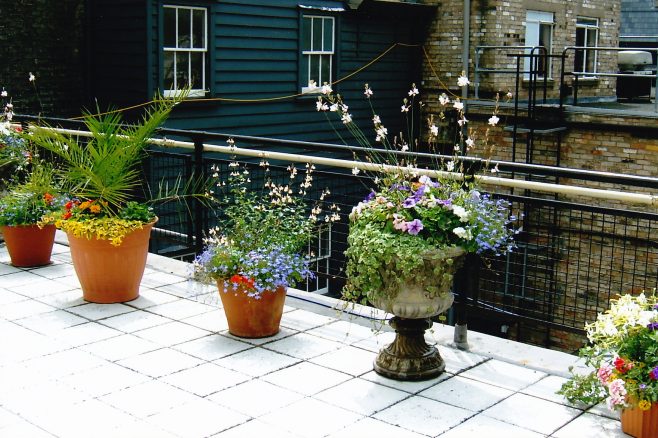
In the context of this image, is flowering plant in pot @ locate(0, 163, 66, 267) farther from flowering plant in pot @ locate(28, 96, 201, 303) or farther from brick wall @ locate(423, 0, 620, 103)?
brick wall @ locate(423, 0, 620, 103)

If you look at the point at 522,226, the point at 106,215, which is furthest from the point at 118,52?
the point at 522,226

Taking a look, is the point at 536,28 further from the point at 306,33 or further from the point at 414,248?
the point at 414,248

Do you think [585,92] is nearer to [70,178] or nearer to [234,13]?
[234,13]

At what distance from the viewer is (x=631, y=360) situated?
13.1ft

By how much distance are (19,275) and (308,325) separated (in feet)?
9.30

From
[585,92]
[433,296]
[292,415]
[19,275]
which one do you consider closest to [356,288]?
[433,296]

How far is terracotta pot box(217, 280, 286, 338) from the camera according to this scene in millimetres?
5402

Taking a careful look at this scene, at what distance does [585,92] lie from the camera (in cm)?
1705

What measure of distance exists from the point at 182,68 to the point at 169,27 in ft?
2.01

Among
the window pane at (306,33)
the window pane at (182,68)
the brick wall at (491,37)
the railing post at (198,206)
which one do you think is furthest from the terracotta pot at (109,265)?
the brick wall at (491,37)

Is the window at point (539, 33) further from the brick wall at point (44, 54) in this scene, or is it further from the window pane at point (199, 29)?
the brick wall at point (44, 54)

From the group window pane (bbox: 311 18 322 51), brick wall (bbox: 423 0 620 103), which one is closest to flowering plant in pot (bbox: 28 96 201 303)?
window pane (bbox: 311 18 322 51)

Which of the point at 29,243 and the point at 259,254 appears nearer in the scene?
the point at 259,254

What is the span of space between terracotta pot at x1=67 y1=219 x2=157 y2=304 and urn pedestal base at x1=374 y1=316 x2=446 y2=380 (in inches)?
90.6
